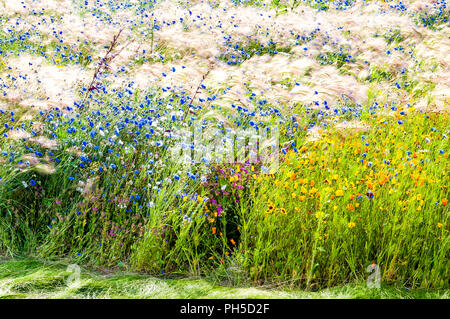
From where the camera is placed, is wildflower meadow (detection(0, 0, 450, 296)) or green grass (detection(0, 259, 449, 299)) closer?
green grass (detection(0, 259, 449, 299))

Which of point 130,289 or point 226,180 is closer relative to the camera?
point 130,289

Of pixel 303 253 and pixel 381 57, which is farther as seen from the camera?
pixel 381 57

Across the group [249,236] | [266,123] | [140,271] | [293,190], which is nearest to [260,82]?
[266,123]

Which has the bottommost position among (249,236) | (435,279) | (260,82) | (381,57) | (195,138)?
(435,279)

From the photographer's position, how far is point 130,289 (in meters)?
2.36

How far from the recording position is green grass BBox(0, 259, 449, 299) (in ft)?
7.43

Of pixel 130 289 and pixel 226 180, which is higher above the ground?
pixel 226 180

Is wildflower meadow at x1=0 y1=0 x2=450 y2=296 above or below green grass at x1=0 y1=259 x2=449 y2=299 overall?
above

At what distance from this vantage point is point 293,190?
2920mm

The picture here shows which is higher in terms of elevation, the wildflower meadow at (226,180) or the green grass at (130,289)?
the wildflower meadow at (226,180)

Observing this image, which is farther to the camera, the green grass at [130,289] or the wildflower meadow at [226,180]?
the wildflower meadow at [226,180]

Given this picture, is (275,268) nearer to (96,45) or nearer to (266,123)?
(266,123)

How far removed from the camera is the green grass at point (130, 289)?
7.43 ft
